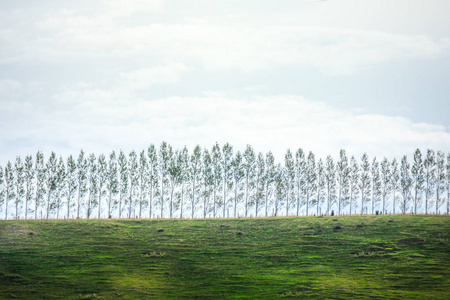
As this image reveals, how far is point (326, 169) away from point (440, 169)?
116 ft

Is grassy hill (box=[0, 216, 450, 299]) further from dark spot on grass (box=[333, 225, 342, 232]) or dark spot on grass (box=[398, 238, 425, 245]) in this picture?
dark spot on grass (box=[333, 225, 342, 232])

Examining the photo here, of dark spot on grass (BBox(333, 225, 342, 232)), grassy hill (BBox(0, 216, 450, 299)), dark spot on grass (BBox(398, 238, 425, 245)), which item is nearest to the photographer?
grassy hill (BBox(0, 216, 450, 299))

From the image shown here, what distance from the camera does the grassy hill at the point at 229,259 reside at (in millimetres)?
61344

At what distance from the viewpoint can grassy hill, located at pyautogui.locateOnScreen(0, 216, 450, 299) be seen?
201ft

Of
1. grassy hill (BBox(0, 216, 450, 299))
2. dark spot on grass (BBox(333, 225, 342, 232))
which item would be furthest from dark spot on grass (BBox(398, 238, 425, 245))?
dark spot on grass (BBox(333, 225, 342, 232))

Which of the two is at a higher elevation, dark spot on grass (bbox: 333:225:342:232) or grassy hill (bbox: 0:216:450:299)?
dark spot on grass (bbox: 333:225:342:232)

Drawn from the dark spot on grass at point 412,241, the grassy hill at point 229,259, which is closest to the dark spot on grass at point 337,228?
the grassy hill at point 229,259

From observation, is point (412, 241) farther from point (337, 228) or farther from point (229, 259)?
point (229, 259)

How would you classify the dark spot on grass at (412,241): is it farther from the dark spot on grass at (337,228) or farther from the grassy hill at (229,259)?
the dark spot on grass at (337,228)

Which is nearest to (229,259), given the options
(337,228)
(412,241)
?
(337,228)

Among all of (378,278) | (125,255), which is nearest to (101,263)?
(125,255)

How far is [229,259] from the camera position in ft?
247

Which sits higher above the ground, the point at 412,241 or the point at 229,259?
the point at 412,241

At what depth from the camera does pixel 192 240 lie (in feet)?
287
